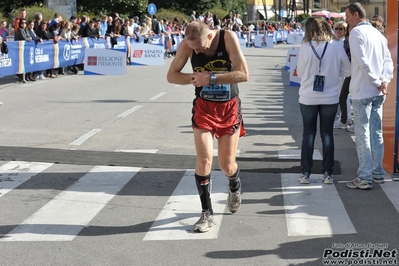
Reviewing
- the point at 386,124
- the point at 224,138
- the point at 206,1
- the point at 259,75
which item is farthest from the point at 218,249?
the point at 206,1

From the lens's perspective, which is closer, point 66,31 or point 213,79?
point 213,79

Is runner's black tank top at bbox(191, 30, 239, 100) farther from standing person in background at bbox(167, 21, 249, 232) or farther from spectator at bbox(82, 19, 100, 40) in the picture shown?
spectator at bbox(82, 19, 100, 40)

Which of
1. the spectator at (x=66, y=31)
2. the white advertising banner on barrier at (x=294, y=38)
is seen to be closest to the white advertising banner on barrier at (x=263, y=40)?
the white advertising banner on barrier at (x=294, y=38)

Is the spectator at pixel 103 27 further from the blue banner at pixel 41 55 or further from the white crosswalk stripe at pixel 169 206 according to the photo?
the white crosswalk stripe at pixel 169 206

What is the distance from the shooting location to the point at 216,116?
636 cm

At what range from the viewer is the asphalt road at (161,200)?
19.0 feet

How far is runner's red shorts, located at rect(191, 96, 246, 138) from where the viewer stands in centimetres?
634

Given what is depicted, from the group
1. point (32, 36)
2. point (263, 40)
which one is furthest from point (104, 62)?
point (263, 40)

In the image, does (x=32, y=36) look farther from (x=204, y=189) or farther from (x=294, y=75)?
(x=204, y=189)

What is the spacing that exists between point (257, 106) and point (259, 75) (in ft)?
29.3

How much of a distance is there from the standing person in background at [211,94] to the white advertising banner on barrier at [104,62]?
1703 cm

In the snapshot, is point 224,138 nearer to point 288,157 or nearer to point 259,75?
point 288,157

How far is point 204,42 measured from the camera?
237 inches

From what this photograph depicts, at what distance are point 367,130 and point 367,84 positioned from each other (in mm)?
510
